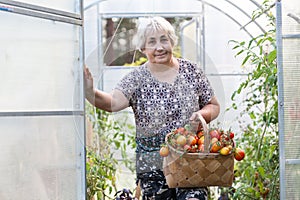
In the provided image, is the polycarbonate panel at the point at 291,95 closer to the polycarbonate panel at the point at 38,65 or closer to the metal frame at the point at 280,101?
the metal frame at the point at 280,101

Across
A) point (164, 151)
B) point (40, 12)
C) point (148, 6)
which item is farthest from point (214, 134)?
point (148, 6)

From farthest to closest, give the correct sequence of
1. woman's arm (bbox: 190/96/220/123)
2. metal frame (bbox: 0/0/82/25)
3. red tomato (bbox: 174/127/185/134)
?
woman's arm (bbox: 190/96/220/123) < red tomato (bbox: 174/127/185/134) < metal frame (bbox: 0/0/82/25)

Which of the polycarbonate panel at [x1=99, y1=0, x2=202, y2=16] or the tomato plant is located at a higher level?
A: the polycarbonate panel at [x1=99, y1=0, x2=202, y2=16]

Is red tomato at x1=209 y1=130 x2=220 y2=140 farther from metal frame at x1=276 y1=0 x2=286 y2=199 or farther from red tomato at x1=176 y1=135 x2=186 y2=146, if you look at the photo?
metal frame at x1=276 y1=0 x2=286 y2=199

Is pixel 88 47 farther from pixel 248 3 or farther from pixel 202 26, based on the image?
pixel 202 26

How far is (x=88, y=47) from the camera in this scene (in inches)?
148

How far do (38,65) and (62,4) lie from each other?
351mm

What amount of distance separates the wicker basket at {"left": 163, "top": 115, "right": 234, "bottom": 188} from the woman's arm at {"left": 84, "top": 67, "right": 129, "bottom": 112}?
356mm

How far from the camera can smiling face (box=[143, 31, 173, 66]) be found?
341 cm

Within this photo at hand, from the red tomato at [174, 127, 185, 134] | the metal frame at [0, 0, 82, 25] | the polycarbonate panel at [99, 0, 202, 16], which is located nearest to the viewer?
the metal frame at [0, 0, 82, 25]

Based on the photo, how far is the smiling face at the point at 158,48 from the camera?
11.2 ft

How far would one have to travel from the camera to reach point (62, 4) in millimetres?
3475

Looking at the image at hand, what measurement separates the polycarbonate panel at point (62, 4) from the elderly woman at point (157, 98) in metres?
0.31

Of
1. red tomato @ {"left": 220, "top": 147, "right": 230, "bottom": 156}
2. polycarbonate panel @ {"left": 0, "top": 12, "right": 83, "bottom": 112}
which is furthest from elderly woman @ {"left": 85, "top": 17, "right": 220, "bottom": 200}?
red tomato @ {"left": 220, "top": 147, "right": 230, "bottom": 156}
